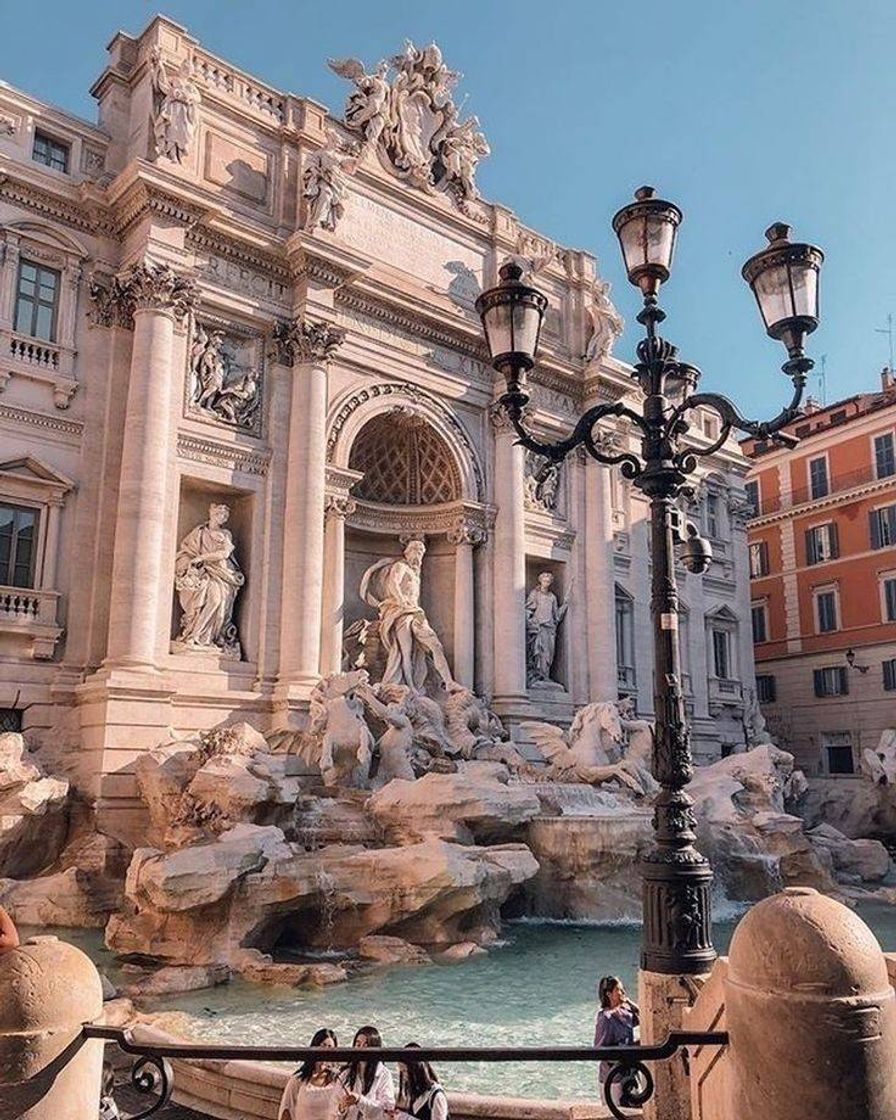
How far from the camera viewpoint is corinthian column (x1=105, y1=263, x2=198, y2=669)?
14.1m

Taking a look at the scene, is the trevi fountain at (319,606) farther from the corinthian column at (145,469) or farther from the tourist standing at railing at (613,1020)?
the tourist standing at railing at (613,1020)

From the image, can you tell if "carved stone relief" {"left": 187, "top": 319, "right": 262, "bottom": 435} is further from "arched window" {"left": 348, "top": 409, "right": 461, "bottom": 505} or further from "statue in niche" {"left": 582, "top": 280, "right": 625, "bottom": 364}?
"statue in niche" {"left": 582, "top": 280, "right": 625, "bottom": 364}

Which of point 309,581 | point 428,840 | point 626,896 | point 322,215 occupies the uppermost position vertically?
point 322,215

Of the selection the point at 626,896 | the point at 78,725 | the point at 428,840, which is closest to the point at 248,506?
the point at 78,725

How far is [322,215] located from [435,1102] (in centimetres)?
1579

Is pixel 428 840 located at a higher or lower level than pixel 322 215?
lower

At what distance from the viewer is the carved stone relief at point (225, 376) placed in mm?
16016

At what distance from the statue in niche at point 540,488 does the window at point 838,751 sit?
1302cm

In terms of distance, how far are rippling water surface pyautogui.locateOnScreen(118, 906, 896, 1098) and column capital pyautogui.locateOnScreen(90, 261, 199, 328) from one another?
10650 mm

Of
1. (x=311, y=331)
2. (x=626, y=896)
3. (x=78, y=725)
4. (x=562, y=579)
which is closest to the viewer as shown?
(x=626, y=896)

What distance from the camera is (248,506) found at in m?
16.5

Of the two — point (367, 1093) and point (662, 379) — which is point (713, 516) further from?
point (367, 1093)

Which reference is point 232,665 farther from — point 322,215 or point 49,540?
point 322,215

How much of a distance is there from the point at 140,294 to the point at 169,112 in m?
3.17
